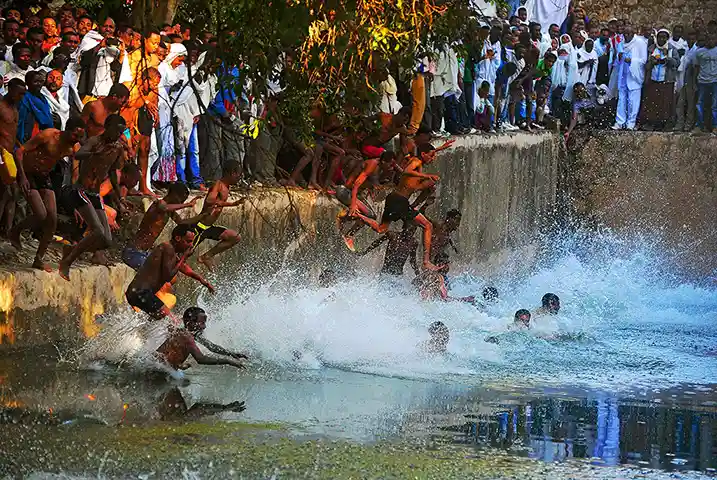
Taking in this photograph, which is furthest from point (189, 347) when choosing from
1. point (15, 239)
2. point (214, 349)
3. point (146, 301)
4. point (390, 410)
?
point (15, 239)

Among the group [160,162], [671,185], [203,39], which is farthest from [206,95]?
[671,185]

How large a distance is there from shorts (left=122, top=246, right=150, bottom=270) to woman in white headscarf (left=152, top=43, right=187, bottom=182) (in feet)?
7.83

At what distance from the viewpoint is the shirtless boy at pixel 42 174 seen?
41.0ft

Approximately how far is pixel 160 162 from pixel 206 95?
832mm

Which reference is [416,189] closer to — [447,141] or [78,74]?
[447,141]

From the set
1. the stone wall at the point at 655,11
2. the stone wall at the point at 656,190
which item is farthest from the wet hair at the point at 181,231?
the stone wall at the point at 655,11

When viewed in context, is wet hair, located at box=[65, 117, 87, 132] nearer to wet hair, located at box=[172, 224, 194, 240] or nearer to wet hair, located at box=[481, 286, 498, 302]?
wet hair, located at box=[172, 224, 194, 240]

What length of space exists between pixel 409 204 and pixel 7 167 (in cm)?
615

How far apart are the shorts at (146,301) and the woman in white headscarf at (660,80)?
55.0 feet

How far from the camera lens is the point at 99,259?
43.2 feet

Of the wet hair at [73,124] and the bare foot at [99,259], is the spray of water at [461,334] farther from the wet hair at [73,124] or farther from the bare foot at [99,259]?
the wet hair at [73,124]

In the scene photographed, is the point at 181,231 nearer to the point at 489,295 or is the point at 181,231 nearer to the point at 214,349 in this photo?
the point at 214,349

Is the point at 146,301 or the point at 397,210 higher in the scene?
the point at 397,210

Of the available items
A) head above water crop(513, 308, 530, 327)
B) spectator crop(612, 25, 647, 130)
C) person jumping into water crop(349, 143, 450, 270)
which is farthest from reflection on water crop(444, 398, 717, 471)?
spectator crop(612, 25, 647, 130)
